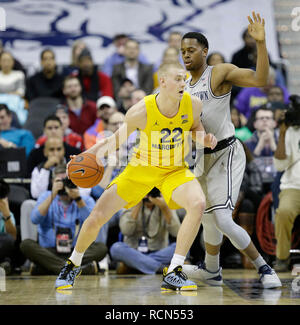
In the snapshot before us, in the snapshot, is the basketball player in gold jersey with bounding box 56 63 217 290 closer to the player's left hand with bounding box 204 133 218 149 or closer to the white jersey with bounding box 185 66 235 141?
the player's left hand with bounding box 204 133 218 149

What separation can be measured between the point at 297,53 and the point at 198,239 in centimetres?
634

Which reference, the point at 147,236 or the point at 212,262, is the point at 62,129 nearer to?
the point at 147,236

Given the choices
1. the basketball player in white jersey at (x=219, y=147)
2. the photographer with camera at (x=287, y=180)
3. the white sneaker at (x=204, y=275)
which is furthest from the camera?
the photographer with camera at (x=287, y=180)

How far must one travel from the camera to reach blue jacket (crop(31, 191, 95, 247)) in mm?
6805

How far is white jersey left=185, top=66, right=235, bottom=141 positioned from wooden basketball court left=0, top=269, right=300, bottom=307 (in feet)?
4.29

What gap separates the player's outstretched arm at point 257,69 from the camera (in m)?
4.82

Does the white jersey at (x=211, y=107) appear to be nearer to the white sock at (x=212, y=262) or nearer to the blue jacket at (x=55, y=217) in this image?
the white sock at (x=212, y=262)

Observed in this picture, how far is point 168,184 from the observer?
4.89m

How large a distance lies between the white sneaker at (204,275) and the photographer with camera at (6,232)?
82.8 inches

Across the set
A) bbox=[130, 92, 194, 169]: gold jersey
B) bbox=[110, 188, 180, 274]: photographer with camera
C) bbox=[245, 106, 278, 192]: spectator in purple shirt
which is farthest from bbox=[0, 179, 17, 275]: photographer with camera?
bbox=[245, 106, 278, 192]: spectator in purple shirt

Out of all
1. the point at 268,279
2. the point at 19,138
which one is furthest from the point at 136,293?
the point at 19,138

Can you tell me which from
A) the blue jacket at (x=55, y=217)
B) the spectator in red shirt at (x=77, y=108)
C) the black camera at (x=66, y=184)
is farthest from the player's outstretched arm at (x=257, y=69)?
the spectator in red shirt at (x=77, y=108)

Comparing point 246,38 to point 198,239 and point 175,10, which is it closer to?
point 175,10
